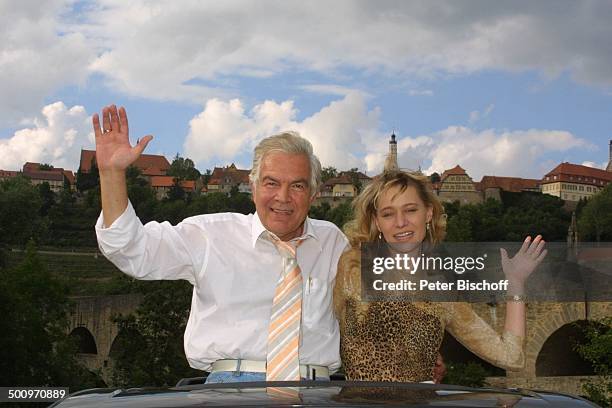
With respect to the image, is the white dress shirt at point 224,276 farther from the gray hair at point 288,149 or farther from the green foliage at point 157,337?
the green foliage at point 157,337

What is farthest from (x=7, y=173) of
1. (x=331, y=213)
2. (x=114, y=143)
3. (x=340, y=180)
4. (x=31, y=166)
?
(x=114, y=143)

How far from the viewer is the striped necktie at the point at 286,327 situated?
9.48 ft

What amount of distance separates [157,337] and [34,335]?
3470 mm

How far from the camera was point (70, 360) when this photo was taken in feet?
75.8

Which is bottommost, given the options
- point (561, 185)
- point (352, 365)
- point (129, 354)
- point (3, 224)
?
point (129, 354)

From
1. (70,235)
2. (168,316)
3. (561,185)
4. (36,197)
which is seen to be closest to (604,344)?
(168,316)

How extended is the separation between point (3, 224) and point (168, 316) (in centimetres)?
1598

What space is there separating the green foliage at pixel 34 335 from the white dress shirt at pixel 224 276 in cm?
1930

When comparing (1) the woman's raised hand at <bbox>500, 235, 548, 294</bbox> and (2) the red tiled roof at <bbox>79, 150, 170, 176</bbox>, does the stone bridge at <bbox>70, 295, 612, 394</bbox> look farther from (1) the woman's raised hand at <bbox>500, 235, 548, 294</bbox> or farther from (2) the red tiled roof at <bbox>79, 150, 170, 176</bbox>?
(2) the red tiled roof at <bbox>79, 150, 170, 176</bbox>

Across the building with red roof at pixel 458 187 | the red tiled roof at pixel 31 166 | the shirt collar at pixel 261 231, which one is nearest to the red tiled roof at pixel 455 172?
the building with red roof at pixel 458 187

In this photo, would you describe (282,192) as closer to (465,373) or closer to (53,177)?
(465,373)

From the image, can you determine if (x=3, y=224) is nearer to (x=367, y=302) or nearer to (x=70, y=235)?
(x=70, y=235)

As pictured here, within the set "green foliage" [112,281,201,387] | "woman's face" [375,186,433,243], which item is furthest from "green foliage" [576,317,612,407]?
"woman's face" [375,186,433,243]

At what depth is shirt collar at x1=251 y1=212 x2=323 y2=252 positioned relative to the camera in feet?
10.1
